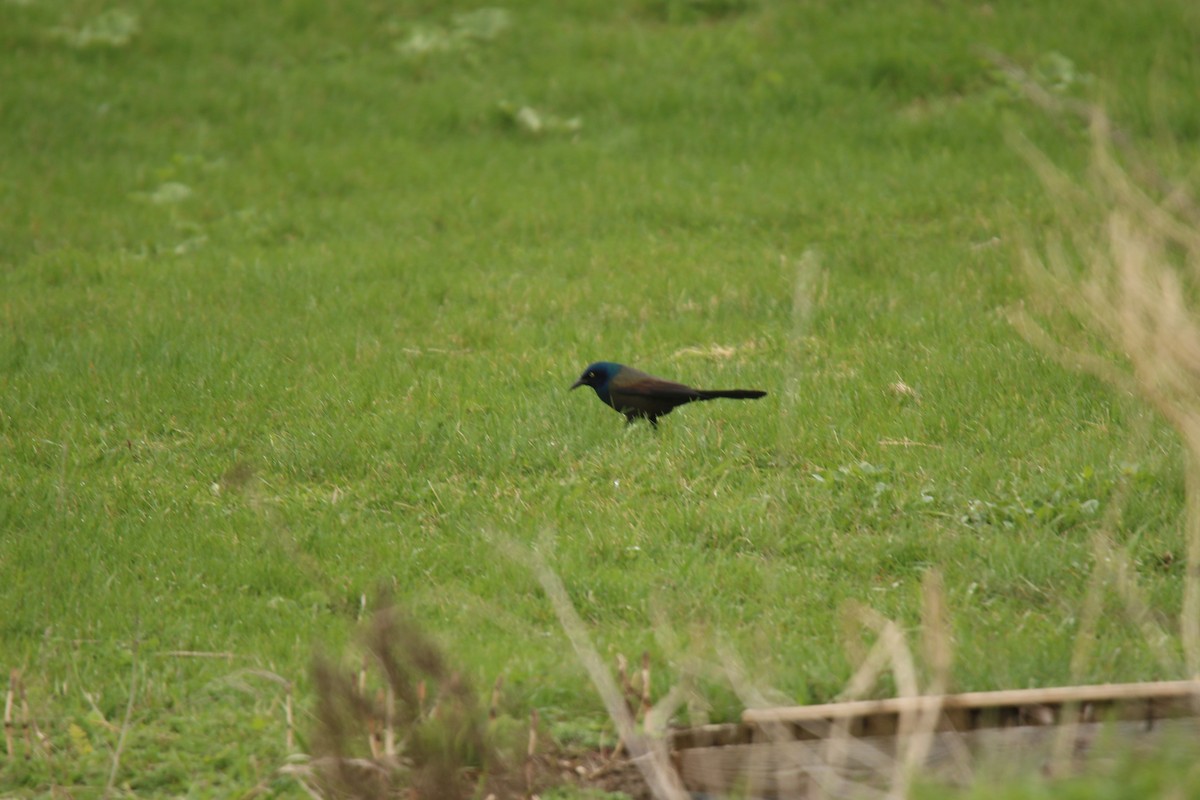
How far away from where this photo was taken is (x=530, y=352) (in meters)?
9.30

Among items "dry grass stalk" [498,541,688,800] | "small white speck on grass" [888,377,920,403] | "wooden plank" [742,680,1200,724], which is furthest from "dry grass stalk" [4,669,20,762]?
"small white speck on grass" [888,377,920,403]

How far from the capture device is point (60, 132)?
14711 millimetres

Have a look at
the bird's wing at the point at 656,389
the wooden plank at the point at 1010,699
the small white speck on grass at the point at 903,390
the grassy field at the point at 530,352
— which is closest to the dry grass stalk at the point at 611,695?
the grassy field at the point at 530,352

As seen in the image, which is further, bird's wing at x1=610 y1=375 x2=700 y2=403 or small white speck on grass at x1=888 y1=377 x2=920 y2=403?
small white speck on grass at x1=888 y1=377 x2=920 y2=403

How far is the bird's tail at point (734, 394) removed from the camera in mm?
7738

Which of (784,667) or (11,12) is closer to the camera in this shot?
(784,667)

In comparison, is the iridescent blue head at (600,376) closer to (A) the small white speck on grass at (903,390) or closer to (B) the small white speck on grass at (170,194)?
(A) the small white speck on grass at (903,390)

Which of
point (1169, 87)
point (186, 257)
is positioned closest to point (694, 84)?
point (1169, 87)

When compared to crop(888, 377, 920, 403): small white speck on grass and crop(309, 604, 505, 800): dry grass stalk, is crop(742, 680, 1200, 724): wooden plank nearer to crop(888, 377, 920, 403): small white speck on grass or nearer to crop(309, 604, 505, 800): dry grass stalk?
crop(309, 604, 505, 800): dry grass stalk

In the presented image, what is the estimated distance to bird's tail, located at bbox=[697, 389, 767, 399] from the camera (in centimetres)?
774

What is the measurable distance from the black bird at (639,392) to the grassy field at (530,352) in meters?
0.14

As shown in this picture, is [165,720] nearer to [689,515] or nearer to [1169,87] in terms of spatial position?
[689,515]

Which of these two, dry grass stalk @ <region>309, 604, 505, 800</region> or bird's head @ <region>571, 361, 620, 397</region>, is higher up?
dry grass stalk @ <region>309, 604, 505, 800</region>

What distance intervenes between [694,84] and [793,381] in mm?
7351
